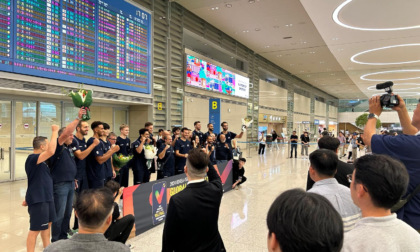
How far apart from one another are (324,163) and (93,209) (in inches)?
59.3

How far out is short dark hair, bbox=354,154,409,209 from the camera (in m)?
1.10

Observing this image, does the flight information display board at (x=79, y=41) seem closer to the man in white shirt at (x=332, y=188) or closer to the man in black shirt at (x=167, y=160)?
the man in black shirt at (x=167, y=160)

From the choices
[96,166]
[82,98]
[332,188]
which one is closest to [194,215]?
[332,188]

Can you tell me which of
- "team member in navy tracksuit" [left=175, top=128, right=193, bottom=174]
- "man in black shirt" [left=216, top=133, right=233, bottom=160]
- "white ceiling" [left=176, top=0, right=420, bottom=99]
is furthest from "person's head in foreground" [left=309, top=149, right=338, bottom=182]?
"white ceiling" [left=176, top=0, right=420, bottom=99]

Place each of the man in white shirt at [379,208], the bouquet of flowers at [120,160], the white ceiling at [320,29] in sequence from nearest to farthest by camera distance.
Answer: the man in white shirt at [379,208]
the bouquet of flowers at [120,160]
the white ceiling at [320,29]

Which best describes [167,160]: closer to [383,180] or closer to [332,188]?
[332,188]

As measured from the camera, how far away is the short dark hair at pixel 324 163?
1889 mm

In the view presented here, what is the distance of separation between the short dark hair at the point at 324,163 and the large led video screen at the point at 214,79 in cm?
938

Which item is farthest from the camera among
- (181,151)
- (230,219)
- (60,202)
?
(181,151)

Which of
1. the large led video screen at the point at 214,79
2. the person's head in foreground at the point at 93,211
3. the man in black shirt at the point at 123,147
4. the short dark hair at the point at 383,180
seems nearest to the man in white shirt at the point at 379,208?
the short dark hair at the point at 383,180

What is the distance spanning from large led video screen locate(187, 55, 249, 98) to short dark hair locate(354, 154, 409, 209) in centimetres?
1013

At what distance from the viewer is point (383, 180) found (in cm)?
112

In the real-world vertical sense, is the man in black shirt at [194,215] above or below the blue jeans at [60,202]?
above

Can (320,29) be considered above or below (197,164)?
above
